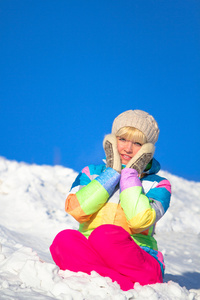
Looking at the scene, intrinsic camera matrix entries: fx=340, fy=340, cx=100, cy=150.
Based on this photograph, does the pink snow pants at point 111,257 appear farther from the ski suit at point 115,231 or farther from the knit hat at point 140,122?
the knit hat at point 140,122

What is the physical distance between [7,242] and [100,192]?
1472 mm

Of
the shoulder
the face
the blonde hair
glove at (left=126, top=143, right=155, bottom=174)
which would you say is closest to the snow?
the shoulder

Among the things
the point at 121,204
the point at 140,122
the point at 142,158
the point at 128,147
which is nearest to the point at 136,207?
the point at 121,204

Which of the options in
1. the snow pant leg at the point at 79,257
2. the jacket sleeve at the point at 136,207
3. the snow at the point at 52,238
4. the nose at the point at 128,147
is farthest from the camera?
the nose at the point at 128,147

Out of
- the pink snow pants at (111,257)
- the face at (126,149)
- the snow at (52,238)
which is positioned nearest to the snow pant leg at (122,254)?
the pink snow pants at (111,257)

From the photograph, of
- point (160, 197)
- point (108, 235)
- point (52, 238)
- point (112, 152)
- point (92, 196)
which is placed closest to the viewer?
point (108, 235)

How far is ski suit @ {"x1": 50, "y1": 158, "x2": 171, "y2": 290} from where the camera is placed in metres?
2.17

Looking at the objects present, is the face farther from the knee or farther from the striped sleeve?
the knee

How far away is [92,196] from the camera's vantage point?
91.6 inches

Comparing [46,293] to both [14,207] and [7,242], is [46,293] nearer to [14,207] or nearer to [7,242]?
[7,242]

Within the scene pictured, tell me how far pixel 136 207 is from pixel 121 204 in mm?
123

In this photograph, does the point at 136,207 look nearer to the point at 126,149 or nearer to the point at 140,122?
the point at 126,149

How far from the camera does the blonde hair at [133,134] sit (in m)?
2.67

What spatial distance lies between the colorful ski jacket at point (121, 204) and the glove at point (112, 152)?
0.08 meters
